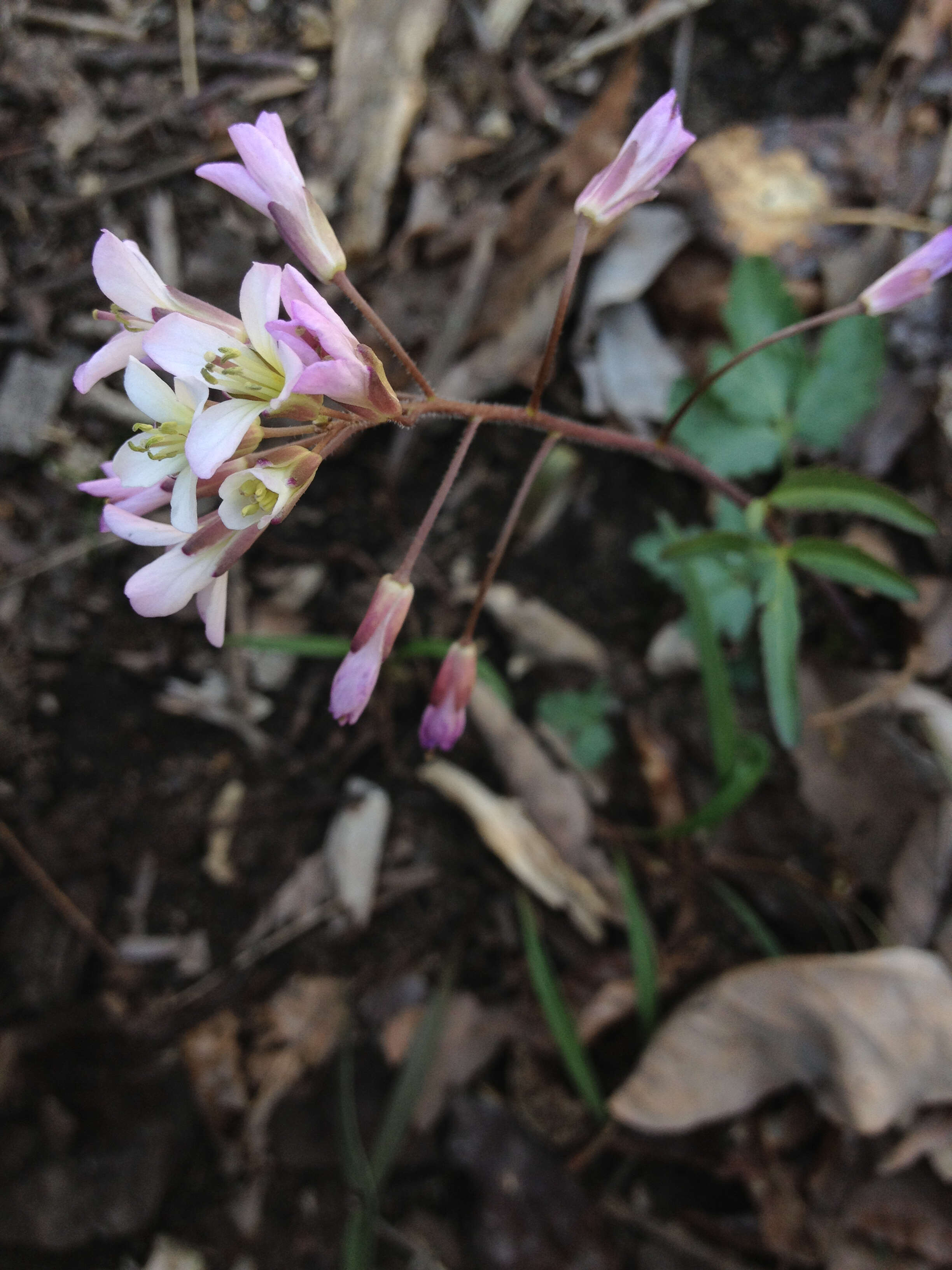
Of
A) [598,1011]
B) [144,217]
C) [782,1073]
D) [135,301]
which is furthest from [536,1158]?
[144,217]

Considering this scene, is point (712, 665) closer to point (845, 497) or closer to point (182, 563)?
point (845, 497)

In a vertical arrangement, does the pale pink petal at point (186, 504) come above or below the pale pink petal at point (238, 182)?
below

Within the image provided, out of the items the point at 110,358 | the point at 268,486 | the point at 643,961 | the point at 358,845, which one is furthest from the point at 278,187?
the point at 643,961

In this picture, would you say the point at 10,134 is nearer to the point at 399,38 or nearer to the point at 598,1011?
the point at 399,38

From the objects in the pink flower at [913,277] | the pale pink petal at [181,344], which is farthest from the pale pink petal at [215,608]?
the pink flower at [913,277]

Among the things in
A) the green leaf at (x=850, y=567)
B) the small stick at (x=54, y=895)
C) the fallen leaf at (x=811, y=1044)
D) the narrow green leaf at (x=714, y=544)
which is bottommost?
the fallen leaf at (x=811, y=1044)

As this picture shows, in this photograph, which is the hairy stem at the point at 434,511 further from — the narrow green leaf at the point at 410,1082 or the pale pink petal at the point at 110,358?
the narrow green leaf at the point at 410,1082
